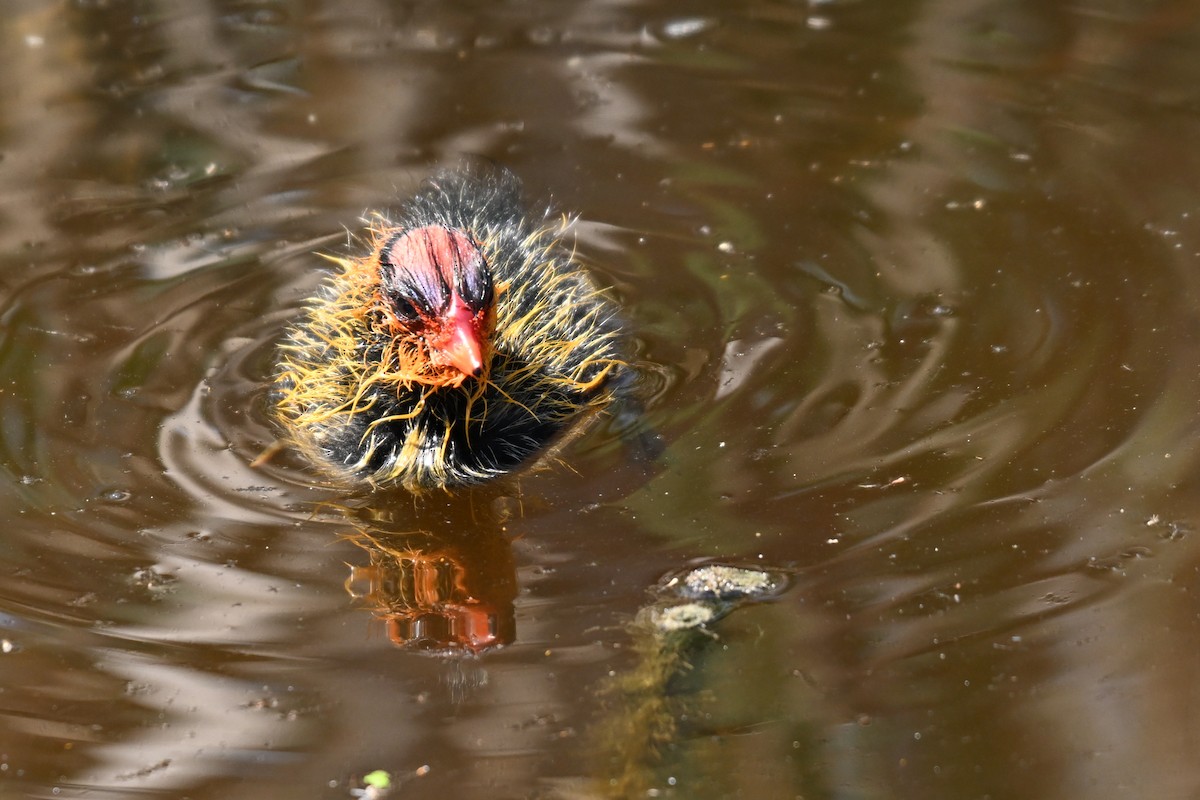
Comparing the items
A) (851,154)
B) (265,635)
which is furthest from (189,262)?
(851,154)

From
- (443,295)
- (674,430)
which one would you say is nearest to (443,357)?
(443,295)

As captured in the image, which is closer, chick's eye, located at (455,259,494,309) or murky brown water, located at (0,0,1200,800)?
murky brown water, located at (0,0,1200,800)

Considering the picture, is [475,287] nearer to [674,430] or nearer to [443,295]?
[443,295]

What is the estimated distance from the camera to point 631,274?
5.07 m

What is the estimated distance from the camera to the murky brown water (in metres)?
2.96

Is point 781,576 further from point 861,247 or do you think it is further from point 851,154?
point 851,154

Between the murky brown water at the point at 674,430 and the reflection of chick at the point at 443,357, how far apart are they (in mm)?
181

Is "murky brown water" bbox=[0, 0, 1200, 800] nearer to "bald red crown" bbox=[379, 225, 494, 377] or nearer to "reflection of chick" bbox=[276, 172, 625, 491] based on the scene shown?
"reflection of chick" bbox=[276, 172, 625, 491]

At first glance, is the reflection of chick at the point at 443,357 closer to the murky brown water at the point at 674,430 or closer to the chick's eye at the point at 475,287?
the chick's eye at the point at 475,287

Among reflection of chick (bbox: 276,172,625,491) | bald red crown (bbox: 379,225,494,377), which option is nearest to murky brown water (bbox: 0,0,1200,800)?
reflection of chick (bbox: 276,172,625,491)

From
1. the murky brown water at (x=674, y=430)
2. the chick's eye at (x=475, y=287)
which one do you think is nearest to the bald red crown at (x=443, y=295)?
the chick's eye at (x=475, y=287)

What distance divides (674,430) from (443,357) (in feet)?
2.49

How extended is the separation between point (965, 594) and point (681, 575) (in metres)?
0.70

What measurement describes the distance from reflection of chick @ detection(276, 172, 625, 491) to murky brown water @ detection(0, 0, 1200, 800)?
181 millimetres
